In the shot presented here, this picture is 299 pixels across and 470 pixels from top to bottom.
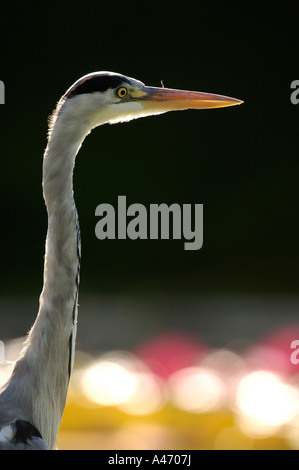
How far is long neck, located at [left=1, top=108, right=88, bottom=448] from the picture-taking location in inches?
73.0

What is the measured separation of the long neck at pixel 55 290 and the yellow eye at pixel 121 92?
→ 0.14 metres

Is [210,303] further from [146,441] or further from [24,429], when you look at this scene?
[24,429]

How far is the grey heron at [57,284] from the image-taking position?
6.08 ft

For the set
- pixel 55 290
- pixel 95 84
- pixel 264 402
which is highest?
pixel 95 84

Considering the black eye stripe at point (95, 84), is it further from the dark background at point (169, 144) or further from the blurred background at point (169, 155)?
the dark background at point (169, 144)

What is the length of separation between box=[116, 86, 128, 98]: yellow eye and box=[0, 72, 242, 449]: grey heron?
0.09 feet

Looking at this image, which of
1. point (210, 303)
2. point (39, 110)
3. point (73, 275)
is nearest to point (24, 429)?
point (73, 275)

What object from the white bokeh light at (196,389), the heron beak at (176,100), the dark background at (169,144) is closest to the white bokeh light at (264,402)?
the white bokeh light at (196,389)

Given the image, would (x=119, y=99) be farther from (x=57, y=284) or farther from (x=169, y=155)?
(x=169, y=155)

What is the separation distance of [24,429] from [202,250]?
2864mm

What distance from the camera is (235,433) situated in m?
2.68

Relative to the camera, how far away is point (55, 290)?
1870 mm

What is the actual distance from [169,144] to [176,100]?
99.5 inches

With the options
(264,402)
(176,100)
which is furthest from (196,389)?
(176,100)
